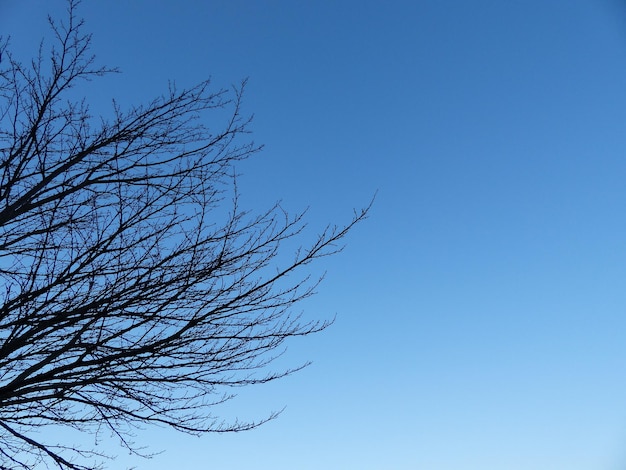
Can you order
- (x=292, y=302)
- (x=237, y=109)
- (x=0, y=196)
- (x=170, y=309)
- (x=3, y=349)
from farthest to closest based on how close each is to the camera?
(x=237, y=109), (x=0, y=196), (x=292, y=302), (x=170, y=309), (x=3, y=349)

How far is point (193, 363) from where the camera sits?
125 inches

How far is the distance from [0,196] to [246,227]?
178 cm

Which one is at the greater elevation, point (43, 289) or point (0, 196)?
point (0, 196)

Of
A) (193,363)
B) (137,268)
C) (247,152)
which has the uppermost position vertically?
(247,152)

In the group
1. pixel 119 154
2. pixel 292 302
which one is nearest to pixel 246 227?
pixel 292 302

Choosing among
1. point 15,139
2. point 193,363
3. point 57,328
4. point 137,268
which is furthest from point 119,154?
point 193,363

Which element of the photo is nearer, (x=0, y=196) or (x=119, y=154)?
(x=0, y=196)

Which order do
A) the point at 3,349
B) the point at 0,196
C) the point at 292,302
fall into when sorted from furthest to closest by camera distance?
the point at 0,196 → the point at 292,302 → the point at 3,349

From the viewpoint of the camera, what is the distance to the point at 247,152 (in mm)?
4113

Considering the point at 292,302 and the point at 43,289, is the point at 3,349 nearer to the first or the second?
the point at 43,289

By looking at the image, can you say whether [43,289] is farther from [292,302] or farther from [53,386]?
[292,302]

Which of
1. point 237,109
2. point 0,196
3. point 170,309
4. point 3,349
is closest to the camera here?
point 3,349

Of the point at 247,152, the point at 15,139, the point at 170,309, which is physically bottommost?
the point at 170,309

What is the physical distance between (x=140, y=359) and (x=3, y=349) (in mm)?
748
